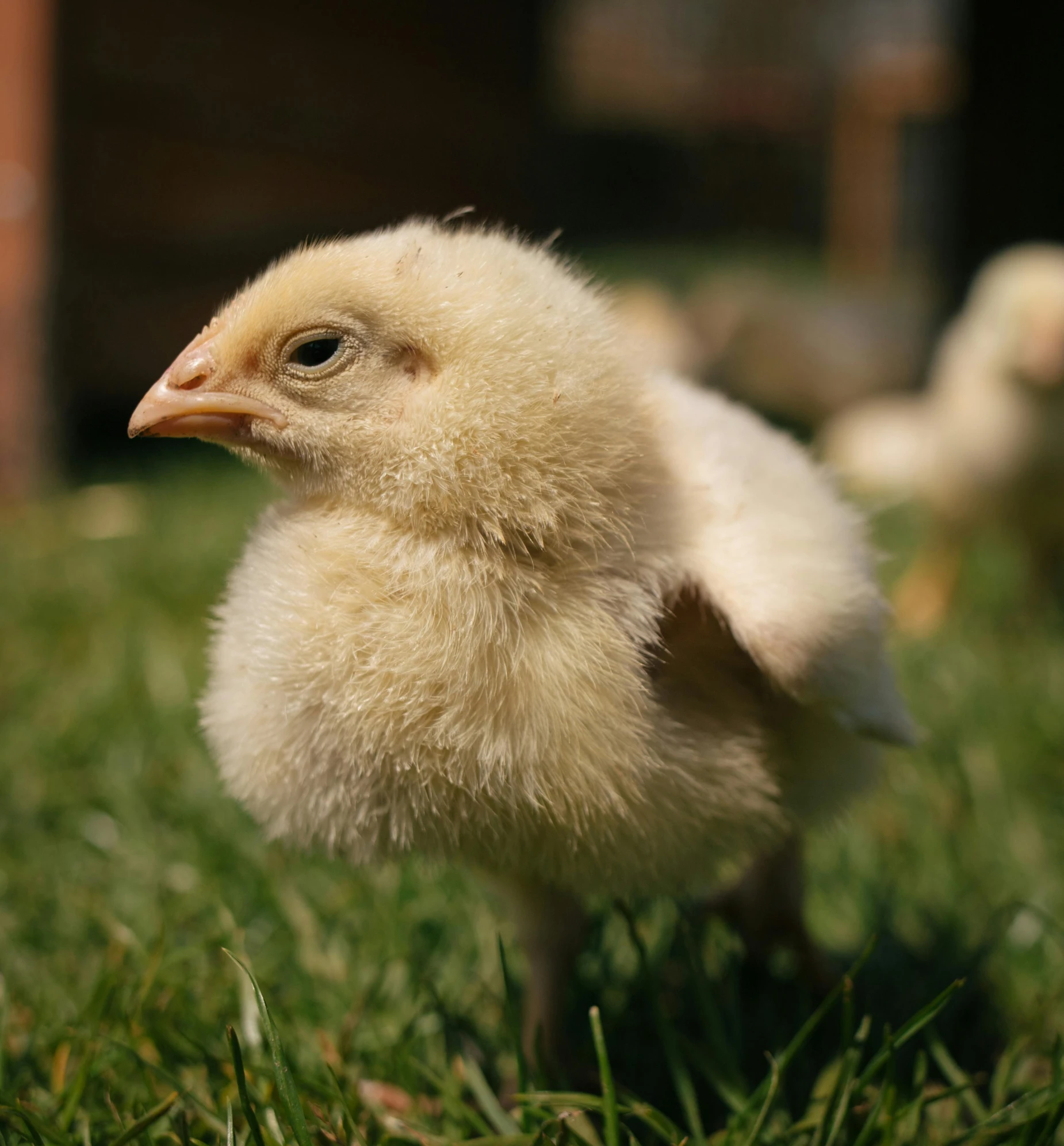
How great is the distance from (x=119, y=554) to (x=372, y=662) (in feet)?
9.57

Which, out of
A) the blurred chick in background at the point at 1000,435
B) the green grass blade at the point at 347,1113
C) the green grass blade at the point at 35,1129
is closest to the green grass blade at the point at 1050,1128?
the green grass blade at the point at 347,1113

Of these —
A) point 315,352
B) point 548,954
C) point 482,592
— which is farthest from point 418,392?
point 548,954

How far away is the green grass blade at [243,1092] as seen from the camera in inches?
46.2

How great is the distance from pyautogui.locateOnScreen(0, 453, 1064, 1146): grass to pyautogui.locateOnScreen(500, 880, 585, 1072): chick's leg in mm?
61

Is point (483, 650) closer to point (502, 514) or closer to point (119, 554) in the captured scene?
point (502, 514)

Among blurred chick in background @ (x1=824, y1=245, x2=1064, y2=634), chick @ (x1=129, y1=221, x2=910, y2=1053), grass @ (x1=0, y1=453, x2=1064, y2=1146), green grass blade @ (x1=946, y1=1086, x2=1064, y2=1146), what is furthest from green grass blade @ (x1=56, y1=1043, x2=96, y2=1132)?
blurred chick in background @ (x1=824, y1=245, x2=1064, y2=634)

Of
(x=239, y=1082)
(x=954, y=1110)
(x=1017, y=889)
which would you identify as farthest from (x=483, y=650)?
(x=1017, y=889)

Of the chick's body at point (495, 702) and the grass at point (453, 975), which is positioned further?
the grass at point (453, 975)

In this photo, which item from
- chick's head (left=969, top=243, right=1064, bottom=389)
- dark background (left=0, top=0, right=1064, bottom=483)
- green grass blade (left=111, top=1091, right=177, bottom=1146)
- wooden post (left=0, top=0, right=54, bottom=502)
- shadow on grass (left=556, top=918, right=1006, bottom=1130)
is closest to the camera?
green grass blade (left=111, top=1091, right=177, bottom=1146)

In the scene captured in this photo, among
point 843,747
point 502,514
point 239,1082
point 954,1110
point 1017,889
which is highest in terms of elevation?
point 502,514

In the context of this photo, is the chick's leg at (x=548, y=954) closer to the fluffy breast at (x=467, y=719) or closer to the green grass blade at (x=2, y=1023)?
the fluffy breast at (x=467, y=719)

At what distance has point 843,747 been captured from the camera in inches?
56.1

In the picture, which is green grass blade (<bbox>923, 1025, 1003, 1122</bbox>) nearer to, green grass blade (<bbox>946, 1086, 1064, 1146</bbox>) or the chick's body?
green grass blade (<bbox>946, 1086, 1064, 1146</bbox>)

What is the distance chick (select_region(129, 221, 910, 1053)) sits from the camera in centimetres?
118
